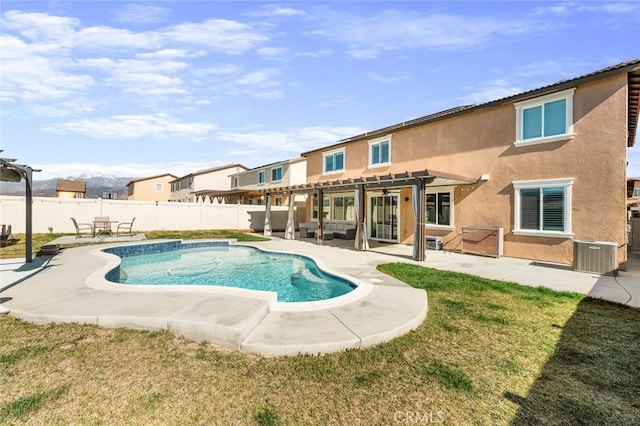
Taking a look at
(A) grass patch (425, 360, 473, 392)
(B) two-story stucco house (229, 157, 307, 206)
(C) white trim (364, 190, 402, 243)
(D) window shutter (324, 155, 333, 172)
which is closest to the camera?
(A) grass patch (425, 360, 473, 392)

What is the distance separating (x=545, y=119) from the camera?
11.3 meters

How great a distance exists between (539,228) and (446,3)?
8.71 metres

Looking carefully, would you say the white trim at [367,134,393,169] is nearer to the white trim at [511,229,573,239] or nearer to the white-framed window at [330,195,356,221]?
the white-framed window at [330,195,356,221]

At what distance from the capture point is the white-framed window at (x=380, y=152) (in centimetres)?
1739

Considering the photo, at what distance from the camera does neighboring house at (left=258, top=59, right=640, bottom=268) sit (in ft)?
32.3

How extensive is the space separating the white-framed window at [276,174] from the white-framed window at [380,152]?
1362 centimetres

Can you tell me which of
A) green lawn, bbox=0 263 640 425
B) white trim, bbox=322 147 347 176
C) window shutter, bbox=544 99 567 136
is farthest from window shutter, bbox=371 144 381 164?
green lawn, bbox=0 263 640 425

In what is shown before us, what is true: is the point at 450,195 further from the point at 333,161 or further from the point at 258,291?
the point at 258,291

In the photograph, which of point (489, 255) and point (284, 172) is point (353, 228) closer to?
point (489, 255)

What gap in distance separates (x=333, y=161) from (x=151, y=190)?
42029 millimetres

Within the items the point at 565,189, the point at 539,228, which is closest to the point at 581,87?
the point at 565,189

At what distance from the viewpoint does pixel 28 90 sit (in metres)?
10.4

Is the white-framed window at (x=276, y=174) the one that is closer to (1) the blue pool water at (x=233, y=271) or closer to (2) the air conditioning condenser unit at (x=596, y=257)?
(1) the blue pool water at (x=233, y=271)

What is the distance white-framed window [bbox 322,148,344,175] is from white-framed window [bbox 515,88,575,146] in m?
10.7
